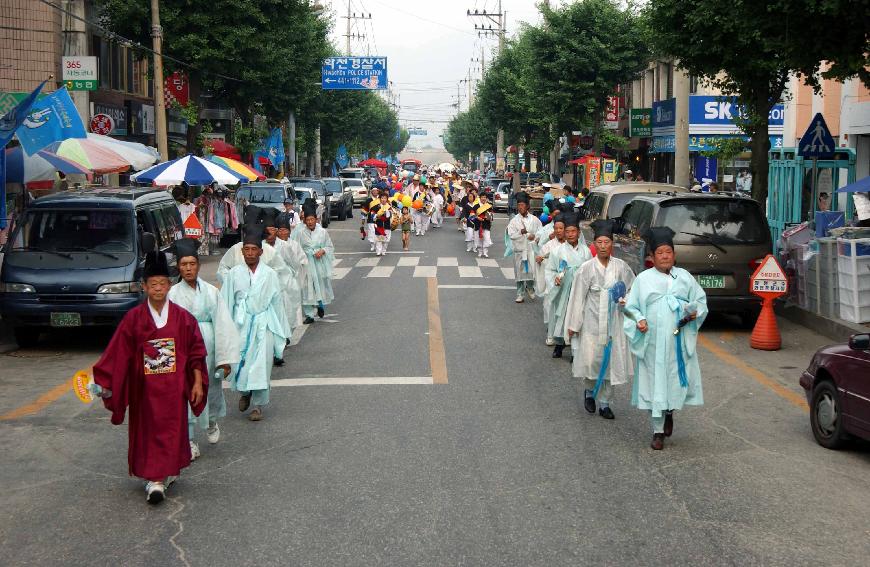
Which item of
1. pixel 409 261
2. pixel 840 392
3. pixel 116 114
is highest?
pixel 116 114

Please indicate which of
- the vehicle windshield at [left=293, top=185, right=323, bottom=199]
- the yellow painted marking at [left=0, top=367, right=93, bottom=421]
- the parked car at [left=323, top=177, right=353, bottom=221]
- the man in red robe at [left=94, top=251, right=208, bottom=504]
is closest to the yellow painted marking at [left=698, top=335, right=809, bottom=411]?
the man in red robe at [left=94, top=251, right=208, bottom=504]

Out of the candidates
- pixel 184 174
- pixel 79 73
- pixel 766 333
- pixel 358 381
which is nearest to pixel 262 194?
pixel 79 73

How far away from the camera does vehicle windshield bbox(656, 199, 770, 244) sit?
13430 mm

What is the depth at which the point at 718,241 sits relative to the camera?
44.2 ft

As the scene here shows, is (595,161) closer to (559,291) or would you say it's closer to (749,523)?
(559,291)

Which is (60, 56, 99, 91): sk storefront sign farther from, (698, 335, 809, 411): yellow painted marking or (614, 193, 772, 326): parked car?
(698, 335, 809, 411): yellow painted marking

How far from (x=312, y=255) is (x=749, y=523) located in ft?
30.6

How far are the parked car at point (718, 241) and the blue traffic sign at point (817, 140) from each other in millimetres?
3379

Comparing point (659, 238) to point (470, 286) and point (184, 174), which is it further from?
point (184, 174)

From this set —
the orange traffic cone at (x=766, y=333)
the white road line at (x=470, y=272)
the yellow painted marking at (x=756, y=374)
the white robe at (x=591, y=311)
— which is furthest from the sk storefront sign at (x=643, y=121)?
the white robe at (x=591, y=311)

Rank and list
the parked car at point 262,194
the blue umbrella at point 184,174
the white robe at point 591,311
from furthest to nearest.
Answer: the parked car at point 262,194, the blue umbrella at point 184,174, the white robe at point 591,311

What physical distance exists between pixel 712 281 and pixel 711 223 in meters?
0.76

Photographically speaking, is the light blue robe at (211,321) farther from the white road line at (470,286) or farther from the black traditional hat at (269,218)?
the white road line at (470,286)

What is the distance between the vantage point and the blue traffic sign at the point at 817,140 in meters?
16.3
